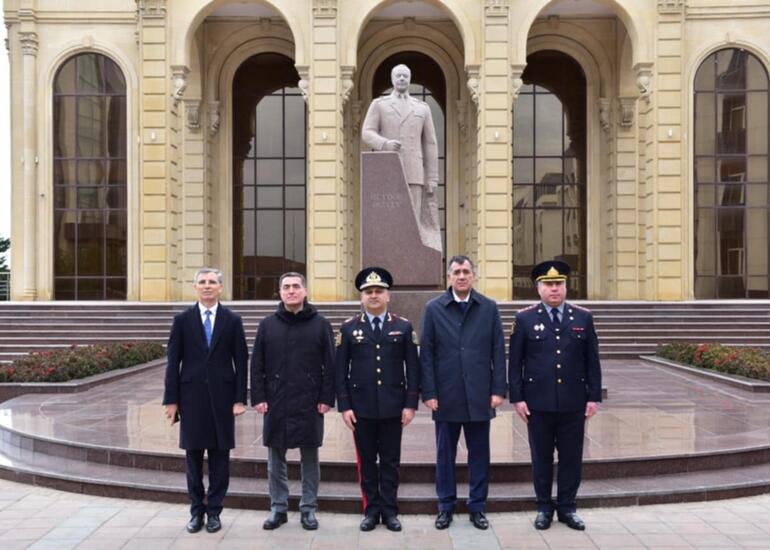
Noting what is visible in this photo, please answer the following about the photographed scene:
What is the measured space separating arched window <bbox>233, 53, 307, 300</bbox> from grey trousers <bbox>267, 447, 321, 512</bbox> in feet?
78.0

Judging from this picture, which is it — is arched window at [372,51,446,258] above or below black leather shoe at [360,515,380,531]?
above

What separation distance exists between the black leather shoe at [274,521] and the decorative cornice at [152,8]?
72.9 ft

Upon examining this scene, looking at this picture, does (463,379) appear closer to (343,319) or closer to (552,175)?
(343,319)

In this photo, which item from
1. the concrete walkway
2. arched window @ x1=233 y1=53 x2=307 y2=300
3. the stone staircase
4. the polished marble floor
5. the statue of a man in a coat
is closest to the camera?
the concrete walkway

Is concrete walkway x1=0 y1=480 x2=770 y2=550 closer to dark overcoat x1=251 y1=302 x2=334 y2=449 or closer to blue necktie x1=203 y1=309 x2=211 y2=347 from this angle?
dark overcoat x1=251 y1=302 x2=334 y2=449

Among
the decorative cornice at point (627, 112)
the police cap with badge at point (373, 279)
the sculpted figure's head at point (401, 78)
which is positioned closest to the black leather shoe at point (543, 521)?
the police cap with badge at point (373, 279)

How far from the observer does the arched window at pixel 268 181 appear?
30125 mm

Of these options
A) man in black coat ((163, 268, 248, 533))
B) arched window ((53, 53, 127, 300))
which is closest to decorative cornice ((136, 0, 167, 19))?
arched window ((53, 53, 127, 300))

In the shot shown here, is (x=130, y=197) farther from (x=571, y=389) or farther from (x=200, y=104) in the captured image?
(x=571, y=389)

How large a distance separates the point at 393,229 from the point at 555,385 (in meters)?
5.56

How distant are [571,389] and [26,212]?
24.9 m

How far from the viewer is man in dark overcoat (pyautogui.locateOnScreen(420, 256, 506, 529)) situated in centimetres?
647

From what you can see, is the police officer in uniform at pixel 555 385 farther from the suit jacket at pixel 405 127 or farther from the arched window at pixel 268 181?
the arched window at pixel 268 181

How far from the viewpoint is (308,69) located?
25203 mm
